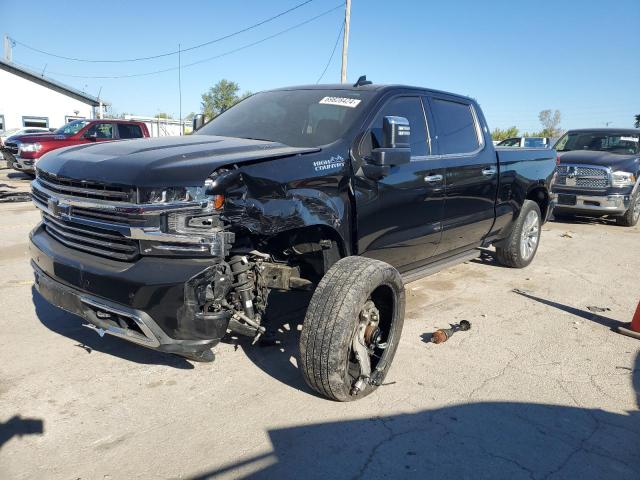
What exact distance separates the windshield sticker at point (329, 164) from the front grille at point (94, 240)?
117cm

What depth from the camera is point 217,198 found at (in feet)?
8.73

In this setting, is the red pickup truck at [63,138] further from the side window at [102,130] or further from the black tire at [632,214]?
the black tire at [632,214]

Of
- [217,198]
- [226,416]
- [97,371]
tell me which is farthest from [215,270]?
[97,371]

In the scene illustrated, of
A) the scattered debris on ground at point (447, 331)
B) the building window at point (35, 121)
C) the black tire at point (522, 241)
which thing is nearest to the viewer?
the scattered debris on ground at point (447, 331)

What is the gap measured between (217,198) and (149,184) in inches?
13.6

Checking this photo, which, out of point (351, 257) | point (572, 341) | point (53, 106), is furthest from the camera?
point (53, 106)

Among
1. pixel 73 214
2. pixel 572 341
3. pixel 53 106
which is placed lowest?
pixel 572 341

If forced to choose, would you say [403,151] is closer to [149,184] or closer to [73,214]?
[149,184]

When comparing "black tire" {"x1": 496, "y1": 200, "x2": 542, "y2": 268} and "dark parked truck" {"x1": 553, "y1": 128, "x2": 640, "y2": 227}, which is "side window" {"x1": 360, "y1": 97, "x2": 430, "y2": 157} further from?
"dark parked truck" {"x1": 553, "y1": 128, "x2": 640, "y2": 227}

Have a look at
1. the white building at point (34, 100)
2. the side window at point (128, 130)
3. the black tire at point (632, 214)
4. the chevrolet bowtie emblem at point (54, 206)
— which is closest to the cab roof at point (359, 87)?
the chevrolet bowtie emblem at point (54, 206)

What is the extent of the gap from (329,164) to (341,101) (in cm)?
89

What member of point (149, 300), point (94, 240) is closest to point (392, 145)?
point (149, 300)

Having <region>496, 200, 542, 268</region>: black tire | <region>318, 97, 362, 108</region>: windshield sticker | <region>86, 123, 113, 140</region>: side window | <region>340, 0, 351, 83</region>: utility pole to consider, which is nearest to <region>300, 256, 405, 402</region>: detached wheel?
<region>318, 97, 362, 108</region>: windshield sticker

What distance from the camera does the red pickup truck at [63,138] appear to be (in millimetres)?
13594
